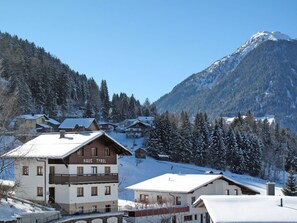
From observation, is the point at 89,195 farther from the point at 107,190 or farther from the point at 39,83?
the point at 39,83

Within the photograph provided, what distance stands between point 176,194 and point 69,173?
41.9 feet

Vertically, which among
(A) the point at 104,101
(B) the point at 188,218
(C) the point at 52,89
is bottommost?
(B) the point at 188,218

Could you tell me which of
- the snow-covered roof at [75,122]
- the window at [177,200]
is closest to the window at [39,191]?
the window at [177,200]

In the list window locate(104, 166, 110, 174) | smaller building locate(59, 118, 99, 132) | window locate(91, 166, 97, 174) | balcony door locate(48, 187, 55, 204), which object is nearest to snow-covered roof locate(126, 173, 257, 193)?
window locate(104, 166, 110, 174)

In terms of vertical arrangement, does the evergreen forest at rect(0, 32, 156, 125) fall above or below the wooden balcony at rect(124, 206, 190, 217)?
above

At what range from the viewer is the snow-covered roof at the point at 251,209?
19984 millimetres

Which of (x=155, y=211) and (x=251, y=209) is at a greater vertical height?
(x=251, y=209)

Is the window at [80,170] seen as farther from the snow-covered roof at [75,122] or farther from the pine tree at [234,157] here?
the pine tree at [234,157]

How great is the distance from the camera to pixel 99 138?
1906 inches

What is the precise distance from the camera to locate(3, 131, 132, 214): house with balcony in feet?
145

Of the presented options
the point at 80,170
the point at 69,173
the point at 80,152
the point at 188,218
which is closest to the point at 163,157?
the point at 188,218

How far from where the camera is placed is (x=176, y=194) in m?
52.1

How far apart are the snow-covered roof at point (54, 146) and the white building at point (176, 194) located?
678 cm

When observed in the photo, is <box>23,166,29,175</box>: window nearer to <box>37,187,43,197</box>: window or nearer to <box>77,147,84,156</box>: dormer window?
<box>37,187,43,197</box>: window
